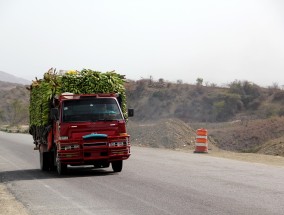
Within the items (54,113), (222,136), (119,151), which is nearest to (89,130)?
(119,151)

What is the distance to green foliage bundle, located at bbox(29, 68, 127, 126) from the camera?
63.6 feet

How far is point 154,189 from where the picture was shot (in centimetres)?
1397

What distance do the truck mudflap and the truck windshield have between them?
0.75 meters

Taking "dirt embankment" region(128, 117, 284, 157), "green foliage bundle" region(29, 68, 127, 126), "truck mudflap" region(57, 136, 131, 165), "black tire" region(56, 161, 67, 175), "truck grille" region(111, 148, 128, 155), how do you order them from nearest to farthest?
1. "truck mudflap" region(57, 136, 131, 165)
2. "truck grille" region(111, 148, 128, 155)
3. "black tire" region(56, 161, 67, 175)
4. "green foliage bundle" region(29, 68, 127, 126)
5. "dirt embankment" region(128, 117, 284, 157)

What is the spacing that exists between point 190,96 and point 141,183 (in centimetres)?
7515

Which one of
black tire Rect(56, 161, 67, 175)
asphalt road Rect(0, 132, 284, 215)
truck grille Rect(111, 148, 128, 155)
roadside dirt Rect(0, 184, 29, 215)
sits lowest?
roadside dirt Rect(0, 184, 29, 215)

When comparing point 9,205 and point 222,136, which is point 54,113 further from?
point 222,136

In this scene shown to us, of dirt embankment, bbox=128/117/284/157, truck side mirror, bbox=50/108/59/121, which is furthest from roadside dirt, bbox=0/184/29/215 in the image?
dirt embankment, bbox=128/117/284/157

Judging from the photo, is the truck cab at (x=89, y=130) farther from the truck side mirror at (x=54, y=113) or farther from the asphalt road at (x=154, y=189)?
the asphalt road at (x=154, y=189)

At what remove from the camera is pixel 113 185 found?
1513 cm

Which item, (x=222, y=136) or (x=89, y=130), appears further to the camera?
(x=222, y=136)

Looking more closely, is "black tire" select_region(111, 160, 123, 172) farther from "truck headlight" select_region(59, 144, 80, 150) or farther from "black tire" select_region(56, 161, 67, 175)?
"truck headlight" select_region(59, 144, 80, 150)

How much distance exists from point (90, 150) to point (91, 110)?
4.31 ft

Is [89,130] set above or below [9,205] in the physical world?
above
